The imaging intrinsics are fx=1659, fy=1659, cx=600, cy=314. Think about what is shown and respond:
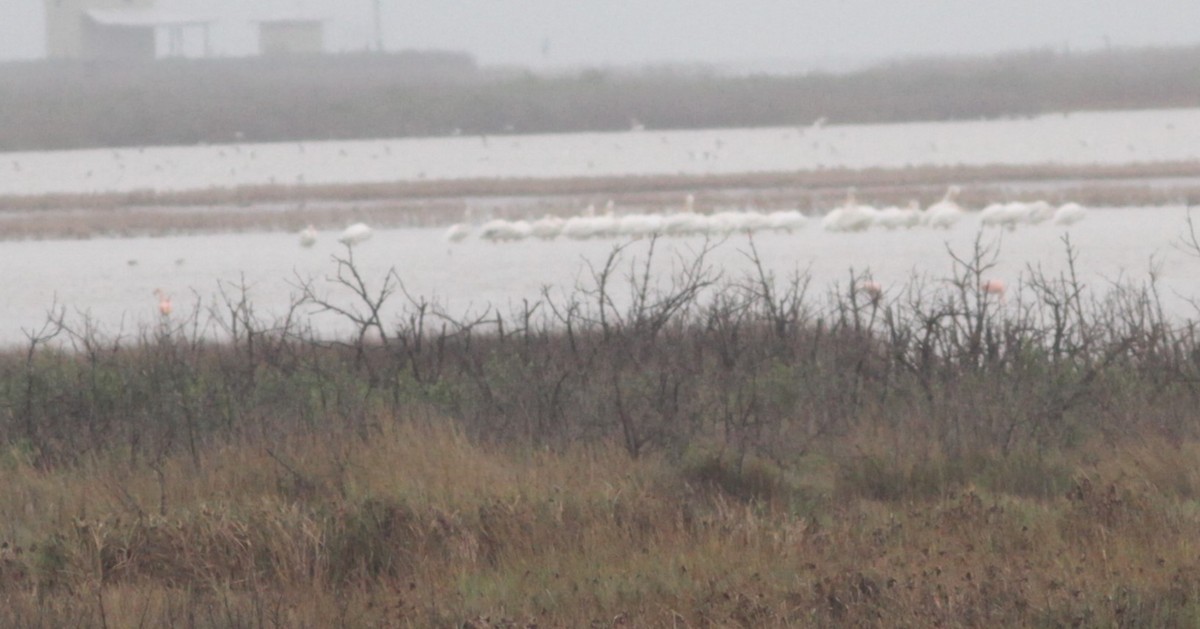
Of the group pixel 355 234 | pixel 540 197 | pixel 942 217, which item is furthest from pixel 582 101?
pixel 942 217

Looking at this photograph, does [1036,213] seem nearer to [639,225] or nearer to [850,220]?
[850,220]

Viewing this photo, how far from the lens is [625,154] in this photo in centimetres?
3988

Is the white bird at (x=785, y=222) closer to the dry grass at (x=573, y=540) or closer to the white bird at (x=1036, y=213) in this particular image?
the white bird at (x=1036, y=213)

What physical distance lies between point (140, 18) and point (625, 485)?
7286 cm

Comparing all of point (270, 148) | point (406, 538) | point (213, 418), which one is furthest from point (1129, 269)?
point (270, 148)

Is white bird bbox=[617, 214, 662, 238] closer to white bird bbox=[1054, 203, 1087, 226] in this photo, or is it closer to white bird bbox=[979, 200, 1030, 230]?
white bird bbox=[979, 200, 1030, 230]

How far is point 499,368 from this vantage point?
9383mm

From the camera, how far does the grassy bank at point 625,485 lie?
528 cm

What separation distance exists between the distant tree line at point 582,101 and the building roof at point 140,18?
20634mm

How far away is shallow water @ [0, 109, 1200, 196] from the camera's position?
117 feet

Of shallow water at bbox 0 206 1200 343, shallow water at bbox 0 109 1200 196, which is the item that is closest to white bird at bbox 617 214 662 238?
shallow water at bbox 0 206 1200 343

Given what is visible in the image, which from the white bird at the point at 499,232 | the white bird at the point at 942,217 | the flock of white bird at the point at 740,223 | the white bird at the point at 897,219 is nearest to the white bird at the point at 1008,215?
the flock of white bird at the point at 740,223

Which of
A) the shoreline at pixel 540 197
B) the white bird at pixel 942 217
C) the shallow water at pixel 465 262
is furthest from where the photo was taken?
the shoreline at pixel 540 197

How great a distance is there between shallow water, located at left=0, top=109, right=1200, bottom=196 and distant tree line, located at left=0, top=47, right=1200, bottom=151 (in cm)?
147
